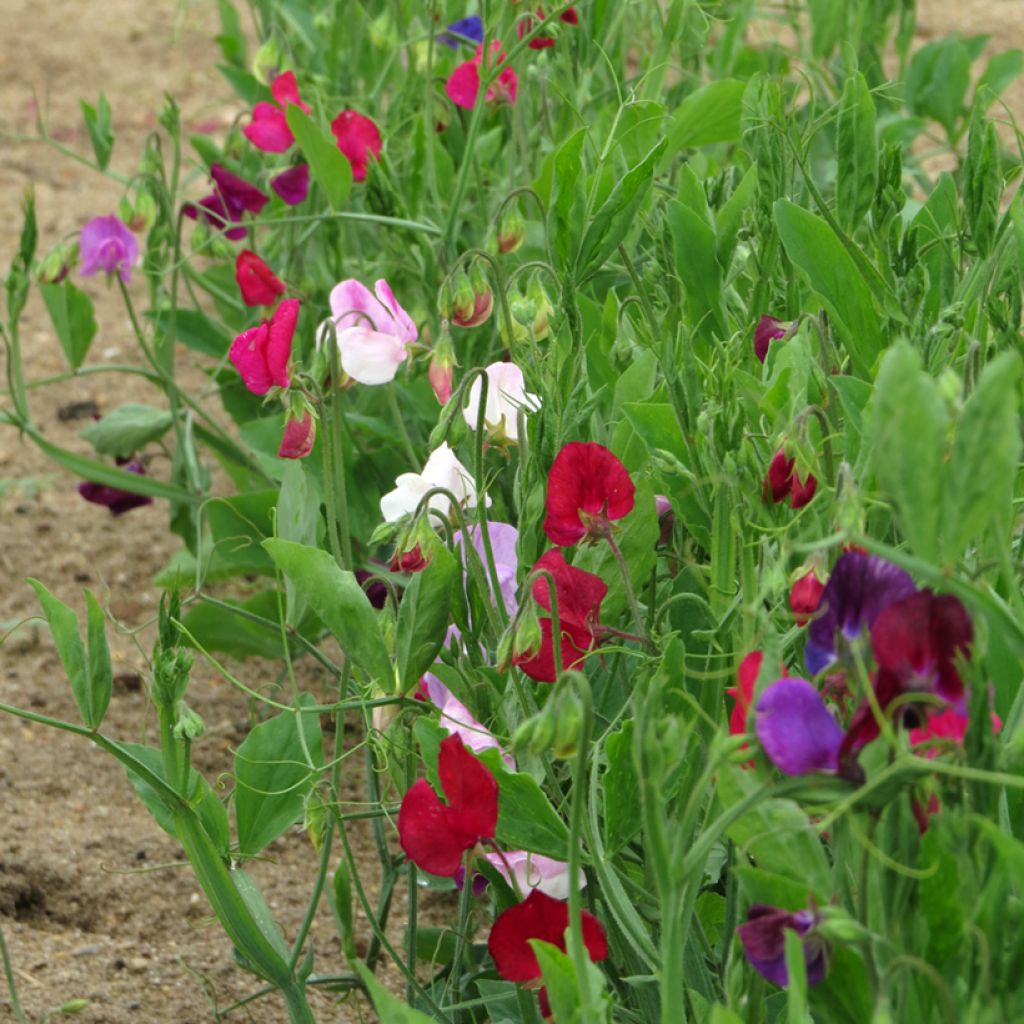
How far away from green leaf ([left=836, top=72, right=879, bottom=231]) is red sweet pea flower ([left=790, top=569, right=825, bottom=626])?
0.36 metres

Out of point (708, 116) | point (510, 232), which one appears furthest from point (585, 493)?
point (708, 116)

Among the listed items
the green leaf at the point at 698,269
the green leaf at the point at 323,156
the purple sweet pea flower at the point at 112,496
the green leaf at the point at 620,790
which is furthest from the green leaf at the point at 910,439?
the purple sweet pea flower at the point at 112,496

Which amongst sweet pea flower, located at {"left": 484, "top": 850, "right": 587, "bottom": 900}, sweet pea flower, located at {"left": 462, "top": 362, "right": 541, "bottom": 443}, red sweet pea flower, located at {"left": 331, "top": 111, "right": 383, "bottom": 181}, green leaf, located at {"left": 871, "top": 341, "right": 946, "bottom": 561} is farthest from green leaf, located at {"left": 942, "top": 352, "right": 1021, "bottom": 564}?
red sweet pea flower, located at {"left": 331, "top": 111, "right": 383, "bottom": 181}

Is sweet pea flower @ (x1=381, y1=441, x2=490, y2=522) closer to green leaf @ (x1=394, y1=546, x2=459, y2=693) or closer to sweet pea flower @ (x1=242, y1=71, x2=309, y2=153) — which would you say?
green leaf @ (x1=394, y1=546, x2=459, y2=693)

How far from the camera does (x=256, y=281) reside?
1504 mm

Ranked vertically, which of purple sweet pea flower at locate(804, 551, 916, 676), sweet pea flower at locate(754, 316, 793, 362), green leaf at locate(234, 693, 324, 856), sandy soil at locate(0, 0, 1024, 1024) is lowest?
sandy soil at locate(0, 0, 1024, 1024)

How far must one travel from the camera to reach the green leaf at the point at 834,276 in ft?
3.24

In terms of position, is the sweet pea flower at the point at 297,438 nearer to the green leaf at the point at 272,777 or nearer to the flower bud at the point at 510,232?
the green leaf at the point at 272,777

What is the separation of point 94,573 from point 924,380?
170 cm

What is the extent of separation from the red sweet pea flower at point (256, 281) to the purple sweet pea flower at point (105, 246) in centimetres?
30

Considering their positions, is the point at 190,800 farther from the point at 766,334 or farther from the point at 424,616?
the point at 766,334

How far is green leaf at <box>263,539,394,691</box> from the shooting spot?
0.93 metres

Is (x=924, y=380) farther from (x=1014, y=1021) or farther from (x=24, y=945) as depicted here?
(x=24, y=945)

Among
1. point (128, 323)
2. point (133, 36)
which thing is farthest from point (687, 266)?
point (133, 36)
